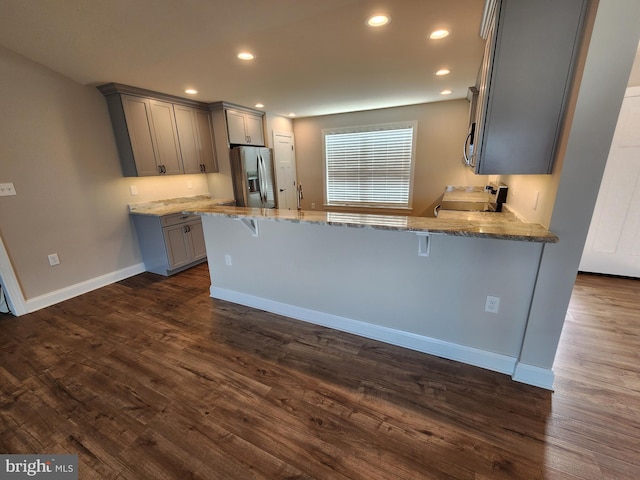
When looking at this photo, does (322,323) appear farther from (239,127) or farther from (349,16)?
(239,127)

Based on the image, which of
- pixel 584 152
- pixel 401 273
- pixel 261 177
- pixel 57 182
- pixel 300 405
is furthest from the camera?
pixel 261 177

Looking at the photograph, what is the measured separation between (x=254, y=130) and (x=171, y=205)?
1.97m

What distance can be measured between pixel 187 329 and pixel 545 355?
2.82m

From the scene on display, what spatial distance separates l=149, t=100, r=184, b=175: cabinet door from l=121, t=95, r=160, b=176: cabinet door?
2.7 inches

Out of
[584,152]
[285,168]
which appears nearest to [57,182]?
[285,168]

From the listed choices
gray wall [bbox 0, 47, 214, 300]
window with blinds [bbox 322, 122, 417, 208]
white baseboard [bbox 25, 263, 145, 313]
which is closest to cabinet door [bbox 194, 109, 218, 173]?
gray wall [bbox 0, 47, 214, 300]

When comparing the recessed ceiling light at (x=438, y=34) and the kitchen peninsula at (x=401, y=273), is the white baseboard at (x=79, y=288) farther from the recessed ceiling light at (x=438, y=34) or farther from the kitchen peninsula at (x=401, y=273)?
the recessed ceiling light at (x=438, y=34)

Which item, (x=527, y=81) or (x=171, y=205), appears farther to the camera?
(x=171, y=205)

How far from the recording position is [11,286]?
2.74 metres

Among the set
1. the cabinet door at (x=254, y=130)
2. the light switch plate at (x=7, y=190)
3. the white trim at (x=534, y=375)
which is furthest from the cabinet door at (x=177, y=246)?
the white trim at (x=534, y=375)

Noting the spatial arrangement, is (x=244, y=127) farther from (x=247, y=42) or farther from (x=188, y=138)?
(x=247, y=42)

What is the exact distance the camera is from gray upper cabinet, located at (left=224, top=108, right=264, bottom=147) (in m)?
4.36

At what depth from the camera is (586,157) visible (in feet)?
4.56

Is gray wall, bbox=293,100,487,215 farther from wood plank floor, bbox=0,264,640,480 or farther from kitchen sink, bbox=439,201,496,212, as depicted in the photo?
wood plank floor, bbox=0,264,640,480
